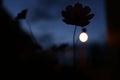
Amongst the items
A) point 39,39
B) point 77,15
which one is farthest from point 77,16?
Answer: point 39,39

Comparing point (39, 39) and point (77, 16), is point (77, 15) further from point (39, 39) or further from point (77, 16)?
point (39, 39)

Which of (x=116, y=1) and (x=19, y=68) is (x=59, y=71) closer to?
(x=19, y=68)

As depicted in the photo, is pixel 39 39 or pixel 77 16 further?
pixel 39 39

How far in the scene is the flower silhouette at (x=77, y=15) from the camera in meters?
0.38

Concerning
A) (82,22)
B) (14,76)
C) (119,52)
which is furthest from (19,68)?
(119,52)

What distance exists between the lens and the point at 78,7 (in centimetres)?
38

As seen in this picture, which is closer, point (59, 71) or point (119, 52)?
point (59, 71)

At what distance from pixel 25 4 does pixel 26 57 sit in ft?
0.35

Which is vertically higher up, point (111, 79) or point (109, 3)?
point (109, 3)

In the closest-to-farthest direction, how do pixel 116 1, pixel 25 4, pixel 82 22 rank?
pixel 82 22 < pixel 25 4 < pixel 116 1

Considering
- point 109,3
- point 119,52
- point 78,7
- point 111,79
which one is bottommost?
point 111,79

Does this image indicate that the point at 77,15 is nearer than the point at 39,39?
Yes

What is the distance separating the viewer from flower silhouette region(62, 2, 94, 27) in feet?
1.23

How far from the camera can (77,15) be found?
374 millimetres
